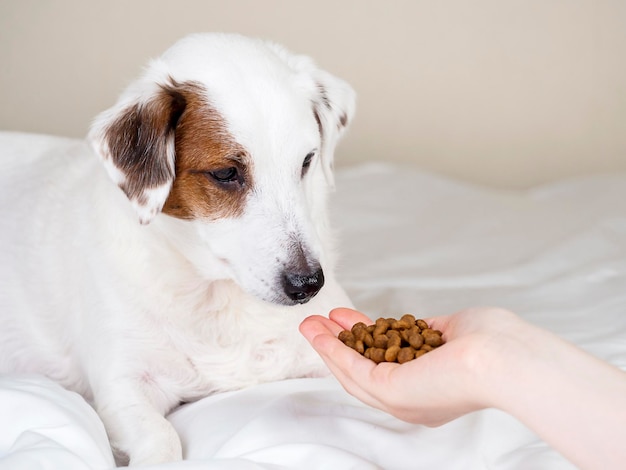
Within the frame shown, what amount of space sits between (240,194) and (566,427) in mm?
744

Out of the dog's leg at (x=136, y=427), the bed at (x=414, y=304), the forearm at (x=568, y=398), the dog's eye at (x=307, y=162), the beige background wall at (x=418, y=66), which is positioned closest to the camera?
the forearm at (x=568, y=398)

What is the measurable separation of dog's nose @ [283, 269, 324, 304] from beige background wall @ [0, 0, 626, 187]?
2.01 meters

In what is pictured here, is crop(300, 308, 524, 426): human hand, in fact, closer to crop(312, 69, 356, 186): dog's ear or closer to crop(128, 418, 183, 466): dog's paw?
crop(128, 418, 183, 466): dog's paw

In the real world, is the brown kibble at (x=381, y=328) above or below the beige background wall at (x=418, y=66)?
above

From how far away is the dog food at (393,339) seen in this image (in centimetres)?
135

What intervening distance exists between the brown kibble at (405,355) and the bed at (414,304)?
0.57ft

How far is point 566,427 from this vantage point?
43.7 inches

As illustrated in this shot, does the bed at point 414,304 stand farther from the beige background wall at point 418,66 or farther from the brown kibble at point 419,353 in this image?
the beige background wall at point 418,66

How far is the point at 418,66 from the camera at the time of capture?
361 centimetres

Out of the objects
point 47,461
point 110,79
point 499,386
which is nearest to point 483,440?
point 499,386

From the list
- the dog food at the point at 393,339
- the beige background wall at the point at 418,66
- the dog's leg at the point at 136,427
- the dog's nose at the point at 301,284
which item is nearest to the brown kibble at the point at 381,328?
the dog food at the point at 393,339

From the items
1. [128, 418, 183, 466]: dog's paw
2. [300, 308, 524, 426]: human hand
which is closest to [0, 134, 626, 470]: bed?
[128, 418, 183, 466]: dog's paw

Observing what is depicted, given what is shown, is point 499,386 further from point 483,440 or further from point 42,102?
point 42,102

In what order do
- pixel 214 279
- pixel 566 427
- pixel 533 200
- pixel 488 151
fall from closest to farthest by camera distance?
1. pixel 566 427
2. pixel 214 279
3. pixel 533 200
4. pixel 488 151
